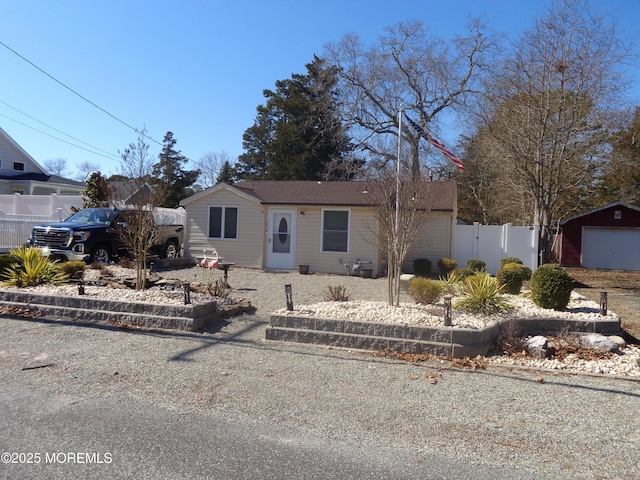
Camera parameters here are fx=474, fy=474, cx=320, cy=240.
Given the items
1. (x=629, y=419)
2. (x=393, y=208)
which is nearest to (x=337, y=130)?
(x=393, y=208)

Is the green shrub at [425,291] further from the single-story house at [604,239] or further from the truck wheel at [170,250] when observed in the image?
the single-story house at [604,239]

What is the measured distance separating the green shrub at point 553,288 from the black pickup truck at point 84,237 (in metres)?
9.67

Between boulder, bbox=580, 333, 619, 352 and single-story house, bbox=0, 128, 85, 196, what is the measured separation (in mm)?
29678

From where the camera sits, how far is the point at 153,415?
4.28 m

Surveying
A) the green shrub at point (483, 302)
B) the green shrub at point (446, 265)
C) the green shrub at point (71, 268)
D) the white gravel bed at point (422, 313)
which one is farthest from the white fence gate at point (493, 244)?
the green shrub at point (71, 268)

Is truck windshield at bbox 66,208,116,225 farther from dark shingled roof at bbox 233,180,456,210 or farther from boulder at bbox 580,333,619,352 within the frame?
boulder at bbox 580,333,619,352

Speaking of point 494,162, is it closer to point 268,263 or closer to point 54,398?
point 268,263

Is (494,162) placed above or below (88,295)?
above

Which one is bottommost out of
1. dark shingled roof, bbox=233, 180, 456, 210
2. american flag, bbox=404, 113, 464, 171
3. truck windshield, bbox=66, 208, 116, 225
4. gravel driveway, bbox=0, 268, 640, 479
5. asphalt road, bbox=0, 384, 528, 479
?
asphalt road, bbox=0, 384, 528, 479

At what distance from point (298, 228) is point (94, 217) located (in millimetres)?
6480

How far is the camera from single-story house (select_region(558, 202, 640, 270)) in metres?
23.8

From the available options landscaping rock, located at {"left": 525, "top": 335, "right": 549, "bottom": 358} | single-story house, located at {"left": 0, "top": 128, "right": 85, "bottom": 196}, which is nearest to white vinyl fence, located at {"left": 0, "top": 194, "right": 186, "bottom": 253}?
single-story house, located at {"left": 0, "top": 128, "right": 85, "bottom": 196}

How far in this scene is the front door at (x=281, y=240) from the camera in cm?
1644

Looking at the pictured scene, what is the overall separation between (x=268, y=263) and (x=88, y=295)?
8678 millimetres
